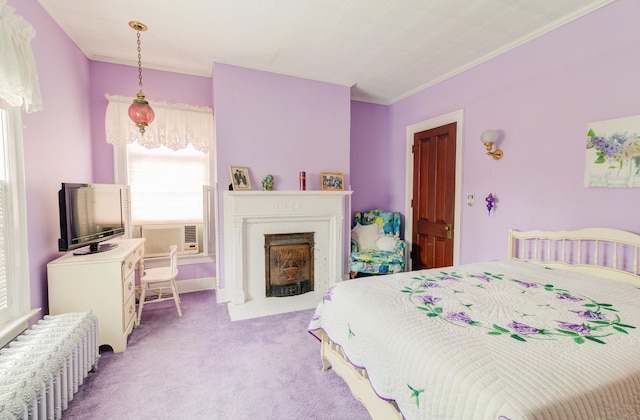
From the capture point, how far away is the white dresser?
208 centimetres

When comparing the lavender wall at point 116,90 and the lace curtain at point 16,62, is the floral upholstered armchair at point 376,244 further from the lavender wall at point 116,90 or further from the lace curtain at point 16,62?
the lace curtain at point 16,62

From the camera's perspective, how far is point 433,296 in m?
1.65

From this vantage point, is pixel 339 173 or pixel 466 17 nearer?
pixel 466 17

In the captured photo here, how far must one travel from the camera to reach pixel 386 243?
3777 millimetres

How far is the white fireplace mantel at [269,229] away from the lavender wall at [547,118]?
1510mm

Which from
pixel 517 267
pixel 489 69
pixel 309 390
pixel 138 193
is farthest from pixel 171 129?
pixel 517 267

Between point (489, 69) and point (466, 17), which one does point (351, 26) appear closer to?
point (466, 17)

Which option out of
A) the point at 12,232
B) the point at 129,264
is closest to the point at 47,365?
the point at 12,232

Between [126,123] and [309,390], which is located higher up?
[126,123]

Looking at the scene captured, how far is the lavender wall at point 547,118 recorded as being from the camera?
6.51 ft

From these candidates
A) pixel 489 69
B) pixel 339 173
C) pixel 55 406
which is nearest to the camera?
pixel 55 406

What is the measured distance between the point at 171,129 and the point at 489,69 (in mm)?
3508

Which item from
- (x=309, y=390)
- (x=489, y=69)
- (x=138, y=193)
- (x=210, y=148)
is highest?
(x=489, y=69)

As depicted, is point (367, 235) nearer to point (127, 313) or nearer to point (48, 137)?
point (127, 313)
